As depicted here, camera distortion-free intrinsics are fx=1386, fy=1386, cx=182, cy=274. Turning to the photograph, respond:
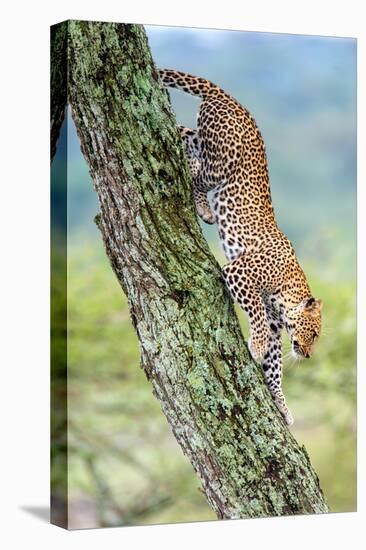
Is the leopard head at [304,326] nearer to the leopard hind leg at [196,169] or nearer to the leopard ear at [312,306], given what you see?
the leopard ear at [312,306]

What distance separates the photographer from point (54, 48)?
25.6 ft

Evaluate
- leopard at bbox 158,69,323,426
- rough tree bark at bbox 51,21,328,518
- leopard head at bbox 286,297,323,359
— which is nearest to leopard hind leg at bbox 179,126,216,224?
leopard at bbox 158,69,323,426

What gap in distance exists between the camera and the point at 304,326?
27.3 ft

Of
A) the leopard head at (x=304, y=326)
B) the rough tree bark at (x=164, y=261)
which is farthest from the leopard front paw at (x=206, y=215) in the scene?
the leopard head at (x=304, y=326)

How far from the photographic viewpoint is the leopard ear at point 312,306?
8312mm

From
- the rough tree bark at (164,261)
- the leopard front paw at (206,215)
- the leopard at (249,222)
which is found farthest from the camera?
the leopard at (249,222)

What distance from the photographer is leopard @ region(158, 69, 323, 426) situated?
795 cm

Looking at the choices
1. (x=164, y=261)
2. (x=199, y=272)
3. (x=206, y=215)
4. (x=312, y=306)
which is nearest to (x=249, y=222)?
(x=206, y=215)

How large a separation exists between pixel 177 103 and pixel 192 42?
0.38 m

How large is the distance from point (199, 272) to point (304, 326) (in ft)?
3.57

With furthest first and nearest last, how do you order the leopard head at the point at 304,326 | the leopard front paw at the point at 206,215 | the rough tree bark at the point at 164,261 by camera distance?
the leopard head at the point at 304,326
the leopard front paw at the point at 206,215
the rough tree bark at the point at 164,261

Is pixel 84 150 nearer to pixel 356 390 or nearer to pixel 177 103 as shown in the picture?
pixel 177 103

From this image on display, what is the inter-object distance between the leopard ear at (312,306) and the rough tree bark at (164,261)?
2.46 ft

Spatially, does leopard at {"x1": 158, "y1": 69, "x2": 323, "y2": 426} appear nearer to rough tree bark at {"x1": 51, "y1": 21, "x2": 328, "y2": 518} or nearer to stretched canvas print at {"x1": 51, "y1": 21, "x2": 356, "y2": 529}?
stretched canvas print at {"x1": 51, "y1": 21, "x2": 356, "y2": 529}
